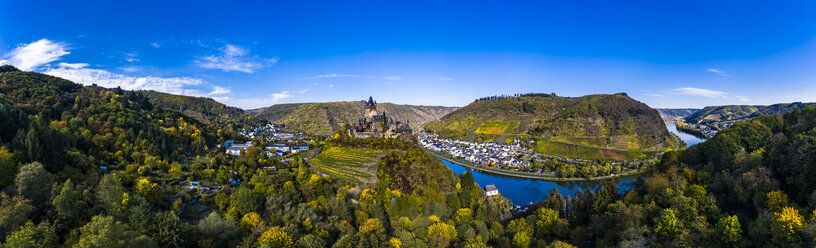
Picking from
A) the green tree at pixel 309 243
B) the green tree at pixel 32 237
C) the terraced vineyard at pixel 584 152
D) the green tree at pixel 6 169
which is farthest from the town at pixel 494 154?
the green tree at pixel 6 169

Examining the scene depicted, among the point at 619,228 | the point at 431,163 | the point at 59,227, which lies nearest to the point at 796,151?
the point at 619,228

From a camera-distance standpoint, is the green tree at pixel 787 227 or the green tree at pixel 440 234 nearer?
the green tree at pixel 787 227

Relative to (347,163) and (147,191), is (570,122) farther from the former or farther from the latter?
(147,191)

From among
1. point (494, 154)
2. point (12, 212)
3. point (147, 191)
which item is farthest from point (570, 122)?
point (12, 212)

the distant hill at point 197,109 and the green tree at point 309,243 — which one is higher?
the distant hill at point 197,109

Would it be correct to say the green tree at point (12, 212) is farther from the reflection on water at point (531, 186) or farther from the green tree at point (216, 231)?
the reflection on water at point (531, 186)

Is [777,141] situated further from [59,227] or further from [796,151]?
[59,227]
